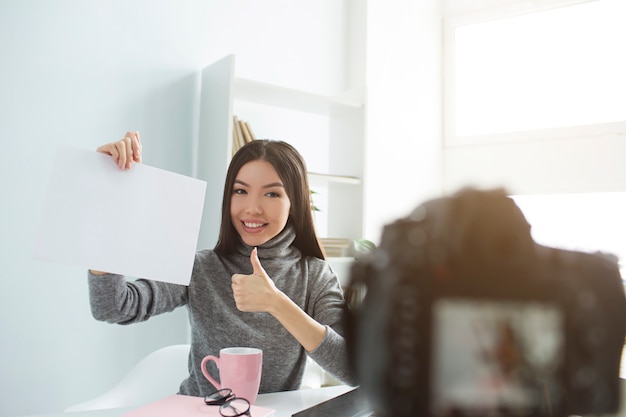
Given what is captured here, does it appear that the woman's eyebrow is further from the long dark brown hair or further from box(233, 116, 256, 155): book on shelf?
box(233, 116, 256, 155): book on shelf

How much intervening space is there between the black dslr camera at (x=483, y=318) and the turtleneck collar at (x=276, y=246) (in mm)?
985

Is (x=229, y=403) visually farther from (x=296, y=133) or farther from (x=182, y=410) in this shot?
(x=296, y=133)

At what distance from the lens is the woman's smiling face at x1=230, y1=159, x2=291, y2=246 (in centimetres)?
108

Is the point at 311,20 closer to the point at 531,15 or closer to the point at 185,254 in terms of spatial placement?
the point at 531,15

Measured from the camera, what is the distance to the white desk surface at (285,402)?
0.78m

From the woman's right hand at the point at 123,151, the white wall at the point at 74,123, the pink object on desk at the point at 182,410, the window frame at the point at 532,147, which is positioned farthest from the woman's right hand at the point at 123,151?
the window frame at the point at 532,147

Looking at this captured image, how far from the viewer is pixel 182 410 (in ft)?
2.24

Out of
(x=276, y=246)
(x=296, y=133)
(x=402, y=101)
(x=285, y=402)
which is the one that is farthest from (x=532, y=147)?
(x=285, y=402)

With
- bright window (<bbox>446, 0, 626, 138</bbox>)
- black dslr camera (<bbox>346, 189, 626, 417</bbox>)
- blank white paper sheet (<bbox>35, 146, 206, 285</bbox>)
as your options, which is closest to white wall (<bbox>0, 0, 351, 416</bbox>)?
blank white paper sheet (<bbox>35, 146, 206, 285</bbox>)

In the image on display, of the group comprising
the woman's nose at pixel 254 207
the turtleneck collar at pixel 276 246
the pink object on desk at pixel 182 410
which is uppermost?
the woman's nose at pixel 254 207

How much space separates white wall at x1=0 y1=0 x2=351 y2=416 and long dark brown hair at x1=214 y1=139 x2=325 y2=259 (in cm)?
83

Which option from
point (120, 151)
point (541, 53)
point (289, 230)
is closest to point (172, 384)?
point (289, 230)

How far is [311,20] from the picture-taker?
2588 millimetres

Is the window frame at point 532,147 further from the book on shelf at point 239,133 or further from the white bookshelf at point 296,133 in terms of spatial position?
the book on shelf at point 239,133
